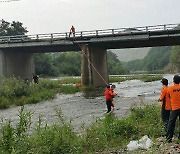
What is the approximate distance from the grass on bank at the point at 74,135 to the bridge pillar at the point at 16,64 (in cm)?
3638

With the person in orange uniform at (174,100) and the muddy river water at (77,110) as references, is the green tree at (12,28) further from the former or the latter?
the person in orange uniform at (174,100)

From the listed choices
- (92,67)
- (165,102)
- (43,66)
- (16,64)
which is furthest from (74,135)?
(43,66)

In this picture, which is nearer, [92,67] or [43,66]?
[92,67]

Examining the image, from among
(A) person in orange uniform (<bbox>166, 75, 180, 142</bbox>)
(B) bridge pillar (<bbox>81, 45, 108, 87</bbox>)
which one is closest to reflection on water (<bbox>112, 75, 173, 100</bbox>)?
(B) bridge pillar (<bbox>81, 45, 108, 87</bbox>)

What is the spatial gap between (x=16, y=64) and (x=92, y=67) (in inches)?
562

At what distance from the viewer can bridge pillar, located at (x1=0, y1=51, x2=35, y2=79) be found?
4711 cm

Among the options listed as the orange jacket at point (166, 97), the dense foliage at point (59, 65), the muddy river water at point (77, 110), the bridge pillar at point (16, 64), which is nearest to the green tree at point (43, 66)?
the dense foliage at point (59, 65)

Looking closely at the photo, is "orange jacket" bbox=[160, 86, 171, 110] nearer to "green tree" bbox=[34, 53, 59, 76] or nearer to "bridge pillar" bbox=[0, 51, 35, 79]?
"bridge pillar" bbox=[0, 51, 35, 79]

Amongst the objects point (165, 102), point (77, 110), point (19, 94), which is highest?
point (165, 102)

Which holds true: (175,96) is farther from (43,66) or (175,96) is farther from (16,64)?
(43,66)

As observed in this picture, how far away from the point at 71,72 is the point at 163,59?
95333 millimetres

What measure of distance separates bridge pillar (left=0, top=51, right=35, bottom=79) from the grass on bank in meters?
36.4

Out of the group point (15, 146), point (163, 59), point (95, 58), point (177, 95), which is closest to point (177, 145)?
point (177, 95)

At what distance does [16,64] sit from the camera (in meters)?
50.0
